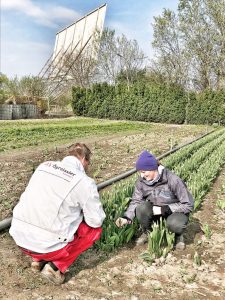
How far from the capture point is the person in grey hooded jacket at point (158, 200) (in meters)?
3.50

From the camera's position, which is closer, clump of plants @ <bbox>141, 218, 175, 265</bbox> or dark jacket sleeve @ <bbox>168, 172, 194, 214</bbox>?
clump of plants @ <bbox>141, 218, 175, 265</bbox>

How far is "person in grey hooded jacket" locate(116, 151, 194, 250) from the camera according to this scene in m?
3.50

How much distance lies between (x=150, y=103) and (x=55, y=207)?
25.2m

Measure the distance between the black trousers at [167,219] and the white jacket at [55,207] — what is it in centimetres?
81

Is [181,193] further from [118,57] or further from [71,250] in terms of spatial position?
[118,57]

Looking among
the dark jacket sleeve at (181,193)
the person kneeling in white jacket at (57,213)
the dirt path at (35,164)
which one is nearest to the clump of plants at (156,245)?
the dark jacket sleeve at (181,193)

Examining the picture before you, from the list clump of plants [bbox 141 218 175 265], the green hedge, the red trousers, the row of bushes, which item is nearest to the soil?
clump of plants [bbox 141 218 175 265]

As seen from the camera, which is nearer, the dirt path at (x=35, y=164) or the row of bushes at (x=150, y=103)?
the dirt path at (x=35, y=164)

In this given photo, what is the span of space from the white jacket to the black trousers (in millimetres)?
810

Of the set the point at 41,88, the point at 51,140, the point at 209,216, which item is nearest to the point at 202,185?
the point at 209,216

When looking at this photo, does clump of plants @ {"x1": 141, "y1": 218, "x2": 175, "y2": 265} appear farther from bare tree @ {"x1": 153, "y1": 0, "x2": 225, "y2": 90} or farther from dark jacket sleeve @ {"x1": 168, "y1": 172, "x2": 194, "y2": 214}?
bare tree @ {"x1": 153, "y1": 0, "x2": 225, "y2": 90}

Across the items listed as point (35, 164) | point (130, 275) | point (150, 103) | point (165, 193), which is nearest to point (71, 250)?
point (130, 275)

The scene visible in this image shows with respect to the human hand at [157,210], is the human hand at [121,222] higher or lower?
lower

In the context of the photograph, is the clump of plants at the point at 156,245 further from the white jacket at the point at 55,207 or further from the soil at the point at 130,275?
the white jacket at the point at 55,207
